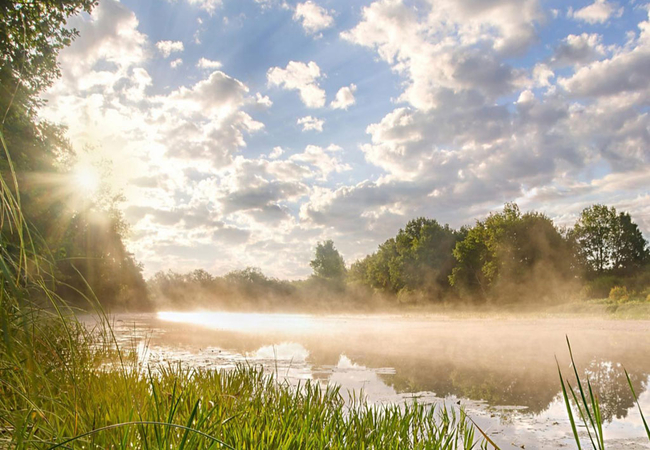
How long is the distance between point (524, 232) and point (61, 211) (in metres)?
33.1

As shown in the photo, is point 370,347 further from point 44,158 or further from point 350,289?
point 350,289

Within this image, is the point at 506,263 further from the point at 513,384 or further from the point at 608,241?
the point at 513,384

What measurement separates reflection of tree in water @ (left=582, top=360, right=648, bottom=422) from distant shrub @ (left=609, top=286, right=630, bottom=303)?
65.3ft

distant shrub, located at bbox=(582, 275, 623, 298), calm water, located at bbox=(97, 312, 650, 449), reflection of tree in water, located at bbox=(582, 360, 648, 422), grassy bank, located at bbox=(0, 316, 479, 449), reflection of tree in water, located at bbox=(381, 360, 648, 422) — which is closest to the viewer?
grassy bank, located at bbox=(0, 316, 479, 449)

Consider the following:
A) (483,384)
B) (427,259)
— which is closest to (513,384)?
(483,384)

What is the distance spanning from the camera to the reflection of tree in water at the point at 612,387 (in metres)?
5.49

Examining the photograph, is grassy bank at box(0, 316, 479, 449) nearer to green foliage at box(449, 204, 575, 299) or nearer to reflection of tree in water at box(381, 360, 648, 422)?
reflection of tree in water at box(381, 360, 648, 422)

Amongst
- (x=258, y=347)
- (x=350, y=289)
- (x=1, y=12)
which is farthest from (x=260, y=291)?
(x=1, y=12)

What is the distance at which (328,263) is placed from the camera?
69.6m

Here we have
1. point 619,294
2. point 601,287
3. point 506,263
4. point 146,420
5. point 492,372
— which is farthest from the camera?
point 506,263

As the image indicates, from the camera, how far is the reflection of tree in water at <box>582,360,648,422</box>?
18.0 feet

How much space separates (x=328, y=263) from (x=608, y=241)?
132ft

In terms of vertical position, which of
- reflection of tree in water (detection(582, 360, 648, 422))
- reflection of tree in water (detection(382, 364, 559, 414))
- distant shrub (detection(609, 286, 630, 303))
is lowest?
reflection of tree in water (detection(382, 364, 559, 414))

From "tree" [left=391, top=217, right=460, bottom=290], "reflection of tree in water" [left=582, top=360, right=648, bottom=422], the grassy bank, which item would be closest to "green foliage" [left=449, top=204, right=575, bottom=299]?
"tree" [left=391, top=217, right=460, bottom=290]
